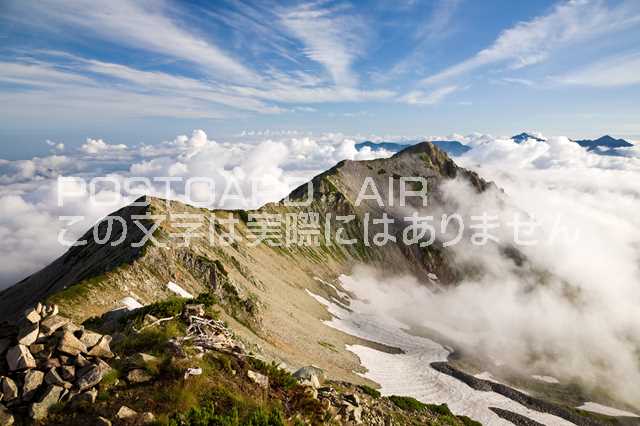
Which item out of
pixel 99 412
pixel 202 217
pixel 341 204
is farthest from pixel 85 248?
pixel 341 204

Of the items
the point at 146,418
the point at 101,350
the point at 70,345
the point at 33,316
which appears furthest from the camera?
the point at 33,316

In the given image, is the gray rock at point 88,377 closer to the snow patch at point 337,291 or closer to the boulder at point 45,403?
the boulder at point 45,403

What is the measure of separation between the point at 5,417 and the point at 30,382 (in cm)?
111

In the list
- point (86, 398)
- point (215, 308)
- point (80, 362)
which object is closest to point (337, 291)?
point (215, 308)

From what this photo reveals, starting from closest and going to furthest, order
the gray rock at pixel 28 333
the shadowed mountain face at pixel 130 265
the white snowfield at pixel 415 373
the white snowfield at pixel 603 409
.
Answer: the gray rock at pixel 28 333 < the shadowed mountain face at pixel 130 265 < the white snowfield at pixel 415 373 < the white snowfield at pixel 603 409

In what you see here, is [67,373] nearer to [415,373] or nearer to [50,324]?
[50,324]

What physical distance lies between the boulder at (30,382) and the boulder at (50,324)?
2.08 meters

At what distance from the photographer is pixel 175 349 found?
15492 millimetres

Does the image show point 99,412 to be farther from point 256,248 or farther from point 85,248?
point 256,248

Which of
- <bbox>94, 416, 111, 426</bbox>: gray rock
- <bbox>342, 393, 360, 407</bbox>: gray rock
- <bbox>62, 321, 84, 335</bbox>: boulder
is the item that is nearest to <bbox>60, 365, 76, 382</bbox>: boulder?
<bbox>62, 321, 84, 335</bbox>: boulder

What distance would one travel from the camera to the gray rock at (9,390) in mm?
12281

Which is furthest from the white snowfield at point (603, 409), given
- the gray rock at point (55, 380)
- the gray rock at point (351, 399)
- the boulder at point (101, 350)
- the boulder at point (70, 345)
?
the gray rock at point (55, 380)

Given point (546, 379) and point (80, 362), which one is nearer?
point (80, 362)

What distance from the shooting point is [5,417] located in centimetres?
1197
